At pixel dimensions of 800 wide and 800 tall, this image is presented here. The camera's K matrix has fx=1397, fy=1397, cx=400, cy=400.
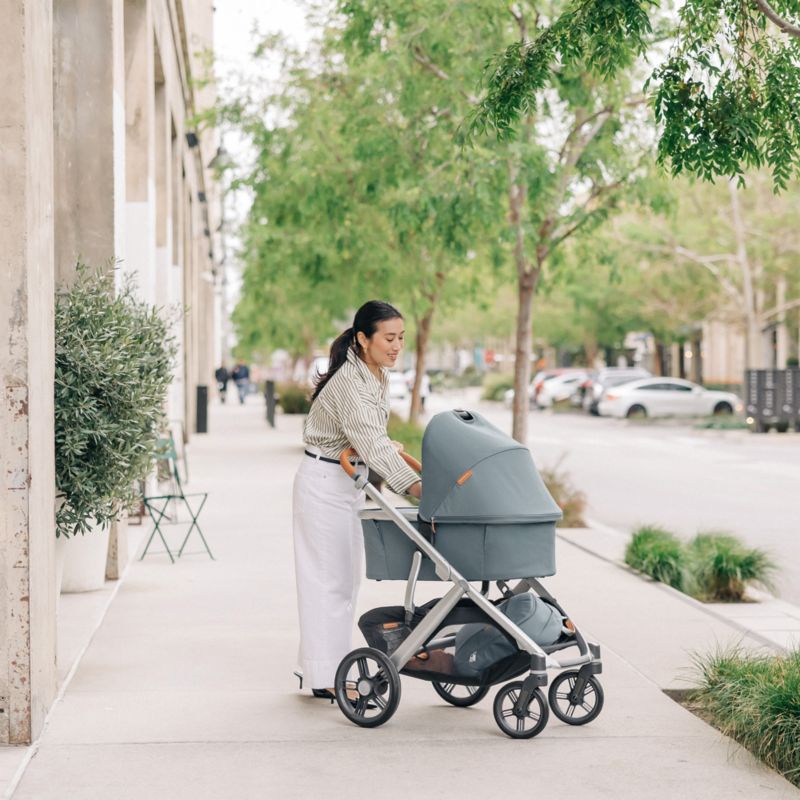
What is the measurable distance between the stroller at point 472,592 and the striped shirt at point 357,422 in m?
0.12

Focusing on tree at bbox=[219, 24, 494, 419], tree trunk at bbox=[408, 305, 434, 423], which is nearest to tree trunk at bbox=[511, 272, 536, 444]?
tree at bbox=[219, 24, 494, 419]

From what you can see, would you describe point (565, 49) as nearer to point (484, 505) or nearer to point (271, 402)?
point (484, 505)

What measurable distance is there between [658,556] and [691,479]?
39.0 ft

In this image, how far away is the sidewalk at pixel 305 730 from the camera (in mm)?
5445

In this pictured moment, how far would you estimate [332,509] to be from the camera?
6.64 meters

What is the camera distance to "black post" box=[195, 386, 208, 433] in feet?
110

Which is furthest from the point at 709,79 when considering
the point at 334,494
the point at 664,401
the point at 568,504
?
the point at 664,401

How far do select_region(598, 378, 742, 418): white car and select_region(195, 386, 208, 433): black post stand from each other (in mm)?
17583

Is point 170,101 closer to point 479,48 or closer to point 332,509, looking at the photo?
point 479,48

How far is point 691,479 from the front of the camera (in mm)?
22781

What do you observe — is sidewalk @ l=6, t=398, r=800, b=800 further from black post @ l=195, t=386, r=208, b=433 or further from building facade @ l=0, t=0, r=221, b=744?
black post @ l=195, t=386, r=208, b=433

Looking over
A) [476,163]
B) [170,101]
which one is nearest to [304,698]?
[476,163]

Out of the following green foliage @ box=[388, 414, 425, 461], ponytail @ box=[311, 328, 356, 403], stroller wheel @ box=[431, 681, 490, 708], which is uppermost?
ponytail @ box=[311, 328, 356, 403]

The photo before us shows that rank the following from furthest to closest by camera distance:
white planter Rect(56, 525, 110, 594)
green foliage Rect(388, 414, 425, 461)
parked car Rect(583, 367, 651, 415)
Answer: parked car Rect(583, 367, 651, 415) → green foliage Rect(388, 414, 425, 461) → white planter Rect(56, 525, 110, 594)
